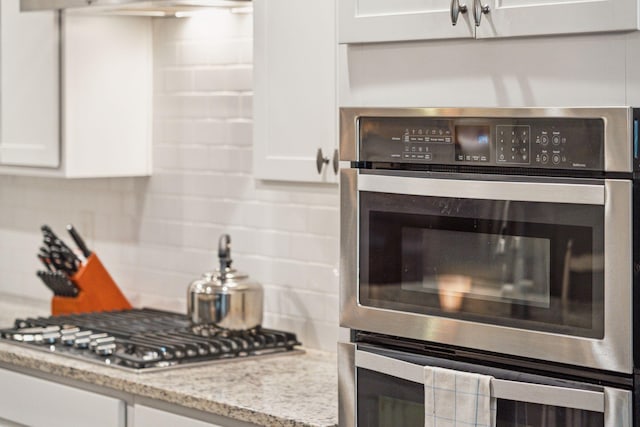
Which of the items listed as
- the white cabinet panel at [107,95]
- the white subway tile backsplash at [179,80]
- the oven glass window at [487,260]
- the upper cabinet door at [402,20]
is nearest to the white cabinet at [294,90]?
the upper cabinet door at [402,20]

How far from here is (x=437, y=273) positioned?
2301mm

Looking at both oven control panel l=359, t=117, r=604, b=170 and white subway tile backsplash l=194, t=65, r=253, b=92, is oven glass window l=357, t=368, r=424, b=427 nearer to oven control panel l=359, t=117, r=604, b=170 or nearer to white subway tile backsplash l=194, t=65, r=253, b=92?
oven control panel l=359, t=117, r=604, b=170

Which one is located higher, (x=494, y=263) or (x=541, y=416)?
(x=494, y=263)

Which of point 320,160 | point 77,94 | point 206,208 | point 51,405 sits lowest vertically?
point 51,405

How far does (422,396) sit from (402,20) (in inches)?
29.9

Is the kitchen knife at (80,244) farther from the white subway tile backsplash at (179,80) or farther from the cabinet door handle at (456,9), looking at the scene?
the cabinet door handle at (456,9)

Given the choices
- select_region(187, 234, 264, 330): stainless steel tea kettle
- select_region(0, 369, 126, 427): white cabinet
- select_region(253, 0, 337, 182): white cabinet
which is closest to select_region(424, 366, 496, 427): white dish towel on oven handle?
select_region(253, 0, 337, 182): white cabinet

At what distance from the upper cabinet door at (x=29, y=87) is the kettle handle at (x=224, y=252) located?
0.74 metres

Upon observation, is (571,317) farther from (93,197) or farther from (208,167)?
(93,197)

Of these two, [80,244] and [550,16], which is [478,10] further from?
[80,244]

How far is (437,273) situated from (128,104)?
6.52 ft

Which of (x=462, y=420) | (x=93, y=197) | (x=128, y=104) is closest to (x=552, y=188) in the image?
(x=462, y=420)

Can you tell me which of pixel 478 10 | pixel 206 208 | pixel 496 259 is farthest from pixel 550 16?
pixel 206 208

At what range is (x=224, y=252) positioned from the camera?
3.51 metres
